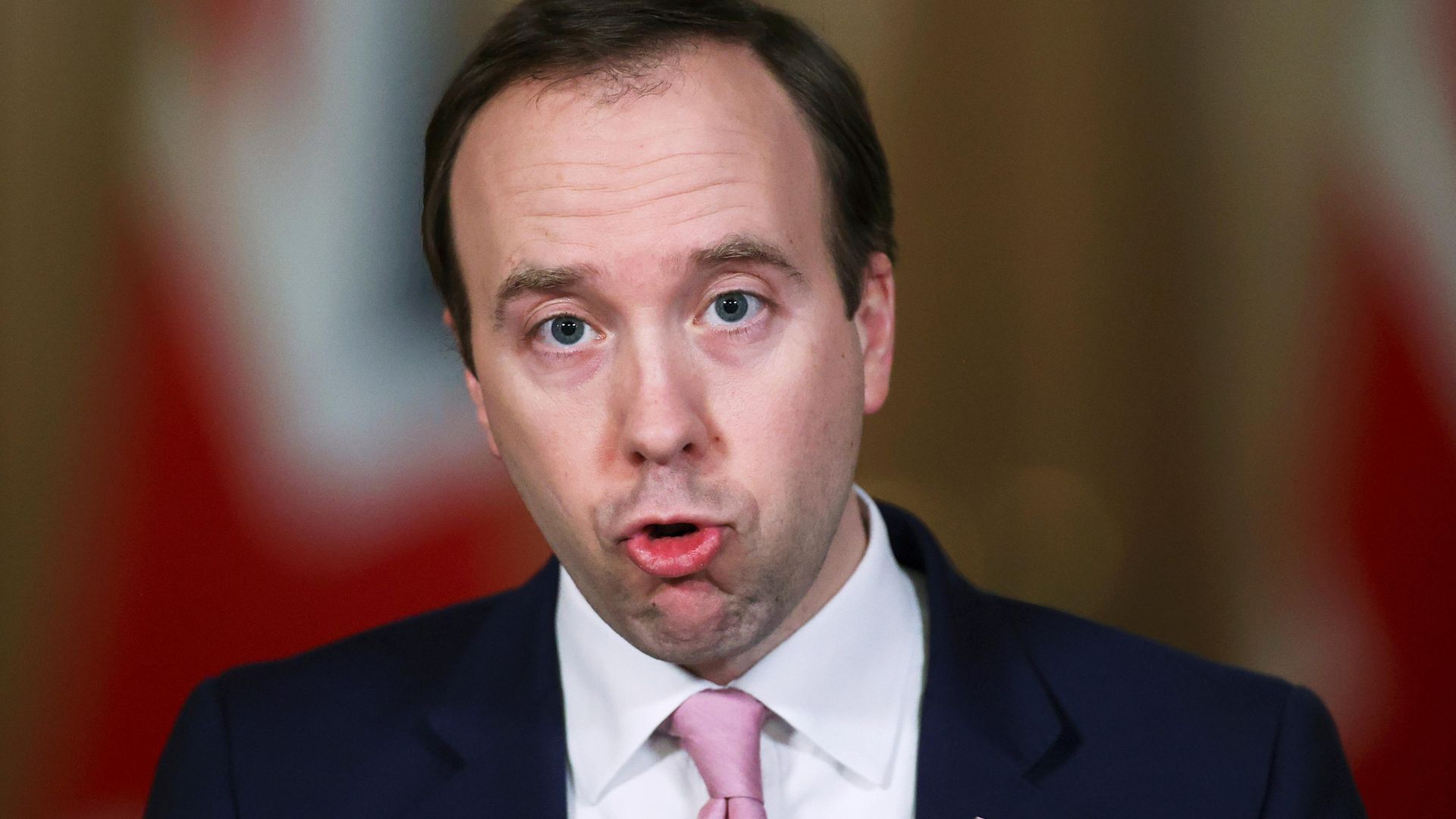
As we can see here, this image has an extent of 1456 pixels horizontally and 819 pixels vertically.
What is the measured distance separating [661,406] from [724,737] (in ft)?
1.46

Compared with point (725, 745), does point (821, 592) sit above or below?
above

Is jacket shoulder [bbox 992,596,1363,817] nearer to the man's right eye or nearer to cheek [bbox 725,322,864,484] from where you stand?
cheek [bbox 725,322,864,484]

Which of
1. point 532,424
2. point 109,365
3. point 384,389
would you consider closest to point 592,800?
point 532,424

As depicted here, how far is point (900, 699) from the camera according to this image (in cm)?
210

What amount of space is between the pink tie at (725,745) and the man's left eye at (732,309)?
470 mm

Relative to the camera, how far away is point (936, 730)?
203 centimetres

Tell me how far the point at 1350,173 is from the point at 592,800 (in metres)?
1.77

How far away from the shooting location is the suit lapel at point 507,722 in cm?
202

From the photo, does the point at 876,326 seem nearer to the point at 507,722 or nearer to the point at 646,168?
the point at 646,168

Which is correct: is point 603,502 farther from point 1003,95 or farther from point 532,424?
point 1003,95

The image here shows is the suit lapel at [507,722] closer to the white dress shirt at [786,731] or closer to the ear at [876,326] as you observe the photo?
the white dress shirt at [786,731]

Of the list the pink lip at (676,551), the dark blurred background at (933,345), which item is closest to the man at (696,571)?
the pink lip at (676,551)

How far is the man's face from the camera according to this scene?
1844 millimetres

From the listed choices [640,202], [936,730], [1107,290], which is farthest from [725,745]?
[1107,290]
